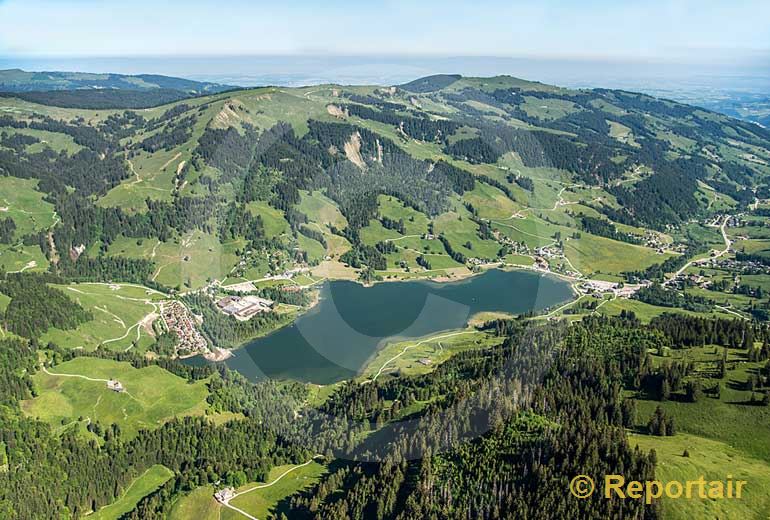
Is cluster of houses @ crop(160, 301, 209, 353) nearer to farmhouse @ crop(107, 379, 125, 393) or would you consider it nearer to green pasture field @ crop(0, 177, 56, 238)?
farmhouse @ crop(107, 379, 125, 393)

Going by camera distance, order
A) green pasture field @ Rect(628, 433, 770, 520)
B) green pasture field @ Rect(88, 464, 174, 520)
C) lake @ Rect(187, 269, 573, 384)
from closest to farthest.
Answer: green pasture field @ Rect(628, 433, 770, 520) → green pasture field @ Rect(88, 464, 174, 520) → lake @ Rect(187, 269, 573, 384)

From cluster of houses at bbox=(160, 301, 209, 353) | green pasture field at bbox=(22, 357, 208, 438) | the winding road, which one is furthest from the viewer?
Result: cluster of houses at bbox=(160, 301, 209, 353)

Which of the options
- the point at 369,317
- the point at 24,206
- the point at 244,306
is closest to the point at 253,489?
the point at 369,317

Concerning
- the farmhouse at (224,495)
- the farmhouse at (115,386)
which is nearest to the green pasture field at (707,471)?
the farmhouse at (224,495)

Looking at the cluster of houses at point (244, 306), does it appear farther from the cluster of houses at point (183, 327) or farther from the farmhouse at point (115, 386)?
the farmhouse at point (115, 386)

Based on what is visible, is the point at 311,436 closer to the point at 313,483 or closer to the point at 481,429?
the point at 313,483

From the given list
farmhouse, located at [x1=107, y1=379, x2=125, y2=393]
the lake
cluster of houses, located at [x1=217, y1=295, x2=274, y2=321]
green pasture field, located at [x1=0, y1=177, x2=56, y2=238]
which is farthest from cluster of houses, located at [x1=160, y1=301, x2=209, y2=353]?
green pasture field, located at [x1=0, y1=177, x2=56, y2=238]
